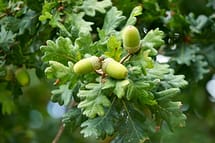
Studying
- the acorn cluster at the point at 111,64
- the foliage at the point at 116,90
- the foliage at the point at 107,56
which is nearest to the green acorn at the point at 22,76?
the foliage at the point at 107,56

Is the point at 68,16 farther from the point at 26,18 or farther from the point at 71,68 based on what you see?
the point at 71,68

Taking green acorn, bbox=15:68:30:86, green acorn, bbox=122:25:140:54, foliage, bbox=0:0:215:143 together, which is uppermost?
green acorn, bbox=122:25:140:54

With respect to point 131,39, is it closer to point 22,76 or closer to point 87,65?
point 87,65

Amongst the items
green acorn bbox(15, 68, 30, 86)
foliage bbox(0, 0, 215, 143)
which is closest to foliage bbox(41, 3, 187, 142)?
foliage bbox(0, 0, 215, 143)

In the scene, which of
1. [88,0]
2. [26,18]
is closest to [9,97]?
[26,18]

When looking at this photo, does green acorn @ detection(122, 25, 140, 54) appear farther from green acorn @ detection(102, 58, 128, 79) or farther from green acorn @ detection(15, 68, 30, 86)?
green acorn @ detection(15, 68, 30, 86)

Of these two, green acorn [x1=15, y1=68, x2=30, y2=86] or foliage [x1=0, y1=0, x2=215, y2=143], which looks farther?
green acorn [x1=15, y1=68, x2=30, y2=86]
